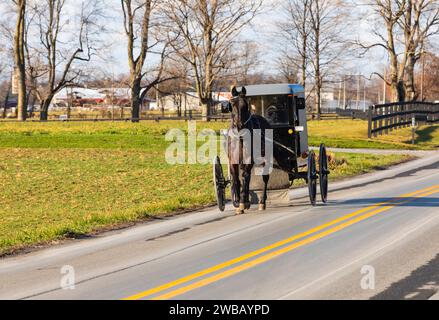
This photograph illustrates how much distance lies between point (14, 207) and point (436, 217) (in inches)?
412

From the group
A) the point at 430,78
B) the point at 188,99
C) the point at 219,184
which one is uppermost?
the point at 430,78

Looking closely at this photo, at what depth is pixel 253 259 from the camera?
35.7ft

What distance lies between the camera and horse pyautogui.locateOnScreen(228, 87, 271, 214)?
1491 cm

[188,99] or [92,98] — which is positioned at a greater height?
[92,98]

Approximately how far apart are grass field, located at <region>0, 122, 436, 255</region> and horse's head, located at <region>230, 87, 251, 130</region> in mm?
3091

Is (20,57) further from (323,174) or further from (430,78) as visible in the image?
(430,78)

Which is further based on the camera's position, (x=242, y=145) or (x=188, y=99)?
(x=188, y=99)

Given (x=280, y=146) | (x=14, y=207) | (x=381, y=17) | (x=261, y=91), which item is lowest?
(x=14, y=207)

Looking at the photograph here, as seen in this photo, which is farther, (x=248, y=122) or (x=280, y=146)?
(x=280, y=146)

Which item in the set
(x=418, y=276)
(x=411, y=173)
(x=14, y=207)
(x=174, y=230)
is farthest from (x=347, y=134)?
(x=418, y=276)

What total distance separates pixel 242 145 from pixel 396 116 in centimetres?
3715

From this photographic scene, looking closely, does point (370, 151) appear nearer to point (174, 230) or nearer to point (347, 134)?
point (347, 134)

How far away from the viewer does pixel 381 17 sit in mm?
60656

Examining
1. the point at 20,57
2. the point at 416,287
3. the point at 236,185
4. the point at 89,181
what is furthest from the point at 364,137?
the point at 416,287
